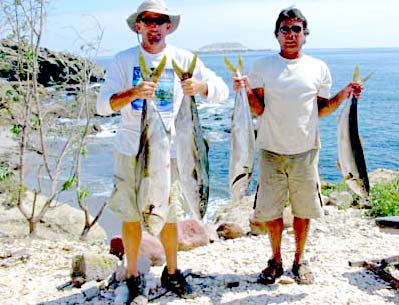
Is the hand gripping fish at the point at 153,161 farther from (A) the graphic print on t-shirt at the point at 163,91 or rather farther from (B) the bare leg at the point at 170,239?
(B) the bare leg at the point at 170,239

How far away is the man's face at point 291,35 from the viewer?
4.37 meters

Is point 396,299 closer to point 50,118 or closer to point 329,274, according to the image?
point 329,274

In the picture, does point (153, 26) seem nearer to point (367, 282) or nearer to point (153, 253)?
point (153, 253)

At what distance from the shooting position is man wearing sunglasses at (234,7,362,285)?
4484 millimetres

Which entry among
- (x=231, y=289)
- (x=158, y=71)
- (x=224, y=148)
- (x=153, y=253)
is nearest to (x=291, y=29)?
(x=158, y=71)

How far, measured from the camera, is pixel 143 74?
388 centimetres

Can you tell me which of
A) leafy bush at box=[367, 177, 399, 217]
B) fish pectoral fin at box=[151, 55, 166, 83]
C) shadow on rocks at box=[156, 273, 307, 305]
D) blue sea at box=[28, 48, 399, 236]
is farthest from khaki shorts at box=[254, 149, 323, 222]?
blue sea at box=[28, 48, 399, 236]

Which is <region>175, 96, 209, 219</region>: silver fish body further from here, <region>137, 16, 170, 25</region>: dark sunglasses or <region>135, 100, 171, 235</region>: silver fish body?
<region>137, 16, 170, 25</region>: dark sunglasses

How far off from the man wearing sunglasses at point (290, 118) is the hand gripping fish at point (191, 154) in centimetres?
54

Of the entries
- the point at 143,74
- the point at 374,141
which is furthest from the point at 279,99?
the point at 374,141

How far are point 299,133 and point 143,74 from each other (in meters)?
1.45

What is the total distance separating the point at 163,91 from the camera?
13.8 ft

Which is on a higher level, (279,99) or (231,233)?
(279,99)

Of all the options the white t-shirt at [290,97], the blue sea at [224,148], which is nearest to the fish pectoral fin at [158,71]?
the white t-shirt at [290,97]
